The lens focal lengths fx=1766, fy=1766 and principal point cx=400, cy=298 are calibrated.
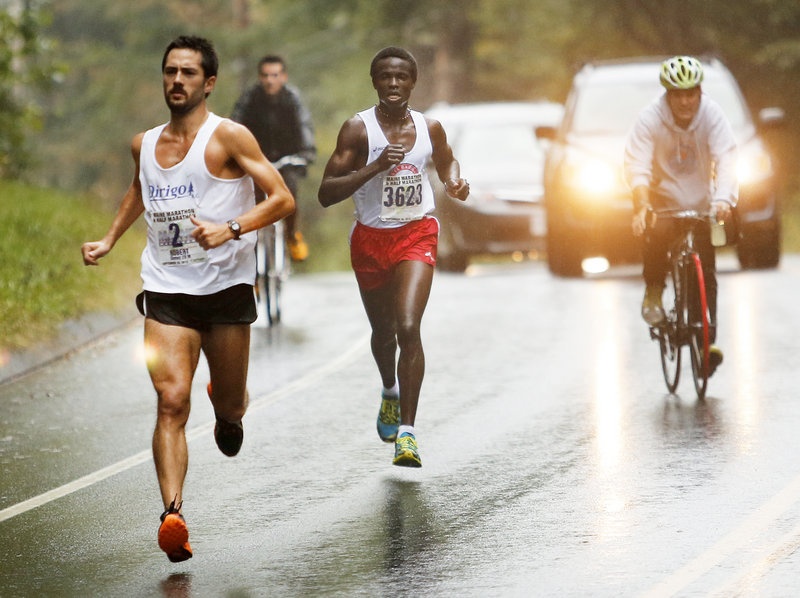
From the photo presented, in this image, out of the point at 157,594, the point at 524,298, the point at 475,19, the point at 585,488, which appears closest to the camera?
the point at 157,594

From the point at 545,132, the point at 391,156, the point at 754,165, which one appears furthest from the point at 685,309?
the point at 754,165

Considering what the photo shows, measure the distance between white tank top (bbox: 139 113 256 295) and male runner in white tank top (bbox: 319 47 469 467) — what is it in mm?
1400

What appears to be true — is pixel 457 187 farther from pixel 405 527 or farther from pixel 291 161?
pixel 291 161

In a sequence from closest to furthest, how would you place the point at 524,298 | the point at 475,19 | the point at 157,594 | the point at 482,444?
the point at 157,594, the point at 482,444, the point at 524,298, the point at 475,19

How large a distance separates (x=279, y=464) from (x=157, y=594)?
8.81ft

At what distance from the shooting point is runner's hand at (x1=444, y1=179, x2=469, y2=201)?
859cm

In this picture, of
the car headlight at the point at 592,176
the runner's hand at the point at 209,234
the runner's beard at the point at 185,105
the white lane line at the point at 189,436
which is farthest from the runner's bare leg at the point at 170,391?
the car headlight at the point at 592,176

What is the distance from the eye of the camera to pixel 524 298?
55.8 feet

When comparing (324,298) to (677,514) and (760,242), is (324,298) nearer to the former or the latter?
(760,242)

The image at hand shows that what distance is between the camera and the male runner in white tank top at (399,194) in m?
8.48

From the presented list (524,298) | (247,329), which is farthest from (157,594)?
(524,298)

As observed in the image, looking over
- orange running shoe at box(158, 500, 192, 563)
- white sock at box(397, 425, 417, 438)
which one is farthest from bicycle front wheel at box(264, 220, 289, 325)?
orange running shoe at box(158, 500, 192, 563)

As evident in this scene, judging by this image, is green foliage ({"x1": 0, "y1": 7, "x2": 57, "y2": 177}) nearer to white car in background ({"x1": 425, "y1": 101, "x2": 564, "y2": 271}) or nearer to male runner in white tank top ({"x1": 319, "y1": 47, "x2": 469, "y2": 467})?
white car in background ({"x1": 425, "y1": 101, "x2": 564, "y2": 271})

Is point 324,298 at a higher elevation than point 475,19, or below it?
below
